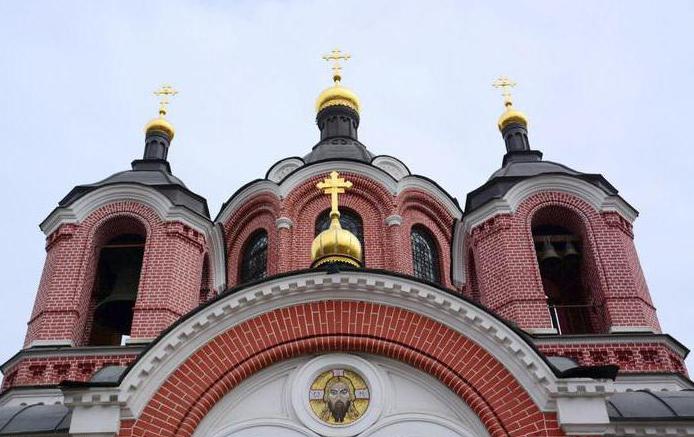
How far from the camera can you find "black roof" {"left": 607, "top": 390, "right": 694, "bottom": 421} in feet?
25.7

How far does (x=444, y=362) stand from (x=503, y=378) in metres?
0.65

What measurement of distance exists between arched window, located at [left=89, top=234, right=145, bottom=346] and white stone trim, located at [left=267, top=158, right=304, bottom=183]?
4202 mm

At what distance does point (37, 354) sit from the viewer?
34.3ft

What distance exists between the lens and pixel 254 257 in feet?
49.4

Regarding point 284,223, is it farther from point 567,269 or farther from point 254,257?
point 567,269

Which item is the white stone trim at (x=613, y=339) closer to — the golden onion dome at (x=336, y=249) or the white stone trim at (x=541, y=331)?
the white stone trim at (x=541, y=331)

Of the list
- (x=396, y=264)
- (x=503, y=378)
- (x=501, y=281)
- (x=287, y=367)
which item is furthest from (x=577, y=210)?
(x=287, y=367)

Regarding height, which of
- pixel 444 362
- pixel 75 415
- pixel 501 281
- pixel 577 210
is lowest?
pixel 75 415

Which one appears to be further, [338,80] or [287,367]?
[338,80]

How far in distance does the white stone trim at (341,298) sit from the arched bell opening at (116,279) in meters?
4.09

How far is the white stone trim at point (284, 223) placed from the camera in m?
14.2

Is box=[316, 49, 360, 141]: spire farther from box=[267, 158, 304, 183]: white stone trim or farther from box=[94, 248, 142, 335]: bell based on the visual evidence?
box=[94, 248, 142, 335]: bell

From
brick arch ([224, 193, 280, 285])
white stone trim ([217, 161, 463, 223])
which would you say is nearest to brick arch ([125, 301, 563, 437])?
brick arch ([224, 193, 280, 285])

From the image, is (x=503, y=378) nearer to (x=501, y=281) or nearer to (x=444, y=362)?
(x=444, y=362)
